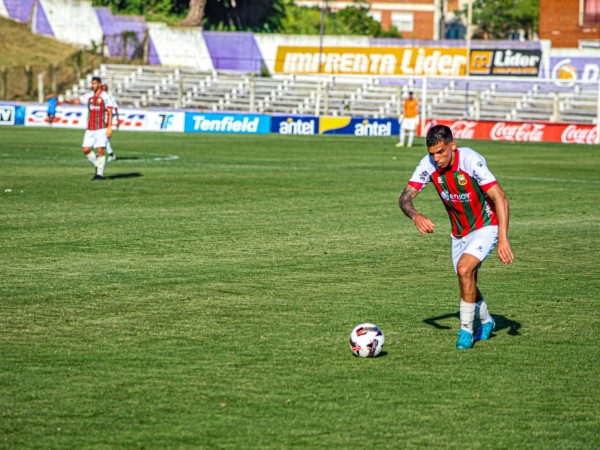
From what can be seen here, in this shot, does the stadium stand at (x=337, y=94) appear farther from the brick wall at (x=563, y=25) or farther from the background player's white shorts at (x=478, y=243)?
the background player's white shorts at (x=478, y=243)

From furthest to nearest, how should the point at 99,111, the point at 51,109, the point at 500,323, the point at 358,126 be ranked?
the point at 358,126 → the point at 51,109 → the point at 99,111 → the point at 500,323

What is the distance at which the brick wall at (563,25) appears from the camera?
67062 millimetres

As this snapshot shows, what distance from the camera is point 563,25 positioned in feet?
222

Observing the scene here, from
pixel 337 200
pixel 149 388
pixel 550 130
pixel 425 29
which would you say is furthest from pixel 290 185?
pixel 425 29

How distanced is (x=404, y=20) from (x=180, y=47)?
132ft

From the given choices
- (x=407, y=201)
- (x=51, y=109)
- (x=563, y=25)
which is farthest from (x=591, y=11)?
(x=407, y=201)

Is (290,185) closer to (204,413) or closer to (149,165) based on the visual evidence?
(149,165)

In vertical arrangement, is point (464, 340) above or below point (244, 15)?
below

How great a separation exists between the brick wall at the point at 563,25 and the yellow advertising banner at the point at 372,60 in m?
9.74

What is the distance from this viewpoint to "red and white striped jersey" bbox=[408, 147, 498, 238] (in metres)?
8.49

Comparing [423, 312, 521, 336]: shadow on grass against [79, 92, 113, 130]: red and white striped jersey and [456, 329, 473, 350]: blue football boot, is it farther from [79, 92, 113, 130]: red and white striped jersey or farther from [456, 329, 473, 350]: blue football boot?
[79, 92, 113, 130]: red and white striped jersey

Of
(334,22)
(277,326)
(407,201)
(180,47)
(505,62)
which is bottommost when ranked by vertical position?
(277,326)

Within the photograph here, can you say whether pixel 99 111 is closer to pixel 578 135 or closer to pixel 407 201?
pixel 407 201

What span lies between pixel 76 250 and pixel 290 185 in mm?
9877
